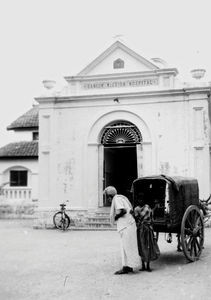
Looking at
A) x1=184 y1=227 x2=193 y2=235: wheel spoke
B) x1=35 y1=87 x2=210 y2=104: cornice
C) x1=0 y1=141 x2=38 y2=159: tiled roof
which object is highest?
x1=35 y1=87 x2=210 y2=104: cornice

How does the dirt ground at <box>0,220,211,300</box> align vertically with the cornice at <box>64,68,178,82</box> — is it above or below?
below

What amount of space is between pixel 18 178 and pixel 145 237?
17.2 meters

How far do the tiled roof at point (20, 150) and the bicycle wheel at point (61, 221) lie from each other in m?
8.00

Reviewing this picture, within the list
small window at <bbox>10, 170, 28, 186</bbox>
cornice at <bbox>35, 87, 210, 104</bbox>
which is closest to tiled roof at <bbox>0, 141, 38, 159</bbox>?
small window at <bbox>10, 170, 28, 186</bbox>

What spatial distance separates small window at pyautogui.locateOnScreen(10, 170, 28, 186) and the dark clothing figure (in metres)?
16.8

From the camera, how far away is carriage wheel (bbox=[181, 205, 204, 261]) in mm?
9363

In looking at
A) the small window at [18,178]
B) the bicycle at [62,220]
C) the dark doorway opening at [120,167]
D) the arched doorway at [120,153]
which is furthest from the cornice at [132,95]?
the small window at [18,178]

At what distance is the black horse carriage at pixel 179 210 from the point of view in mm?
9500

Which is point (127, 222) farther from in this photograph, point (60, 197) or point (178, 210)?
point (60, 197)

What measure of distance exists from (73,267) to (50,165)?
8.60 meters

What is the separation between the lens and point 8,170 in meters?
25.2

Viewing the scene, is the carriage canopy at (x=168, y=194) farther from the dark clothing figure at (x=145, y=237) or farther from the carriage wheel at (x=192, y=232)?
the dark clothing figure at (x=145, y=237)

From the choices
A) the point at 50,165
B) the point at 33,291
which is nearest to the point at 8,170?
the point at 50,165

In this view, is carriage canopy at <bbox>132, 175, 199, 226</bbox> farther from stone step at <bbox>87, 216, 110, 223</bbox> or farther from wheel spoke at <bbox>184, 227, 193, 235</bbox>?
stone step at <bbox>87, 216, 110, 223</bbox>
